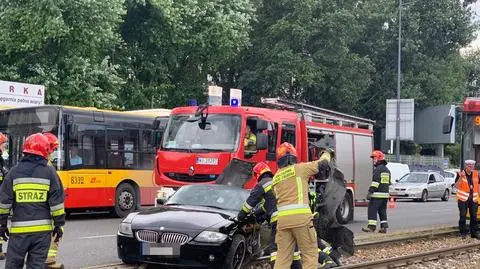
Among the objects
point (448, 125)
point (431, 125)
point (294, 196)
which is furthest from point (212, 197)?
point (431, 125)

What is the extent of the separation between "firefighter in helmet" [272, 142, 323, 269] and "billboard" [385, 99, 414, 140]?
30803 millimetres

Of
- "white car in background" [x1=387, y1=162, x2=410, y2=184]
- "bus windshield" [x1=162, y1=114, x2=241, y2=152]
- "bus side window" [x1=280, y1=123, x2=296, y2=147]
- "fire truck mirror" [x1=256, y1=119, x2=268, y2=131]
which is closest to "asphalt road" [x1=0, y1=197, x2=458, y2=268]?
"bus windshield" [x1=162, y1=114, x2=241, y2=152]

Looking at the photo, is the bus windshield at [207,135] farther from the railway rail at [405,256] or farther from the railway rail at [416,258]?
the railway rail at [416,258]

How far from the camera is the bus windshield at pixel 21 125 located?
17.2m

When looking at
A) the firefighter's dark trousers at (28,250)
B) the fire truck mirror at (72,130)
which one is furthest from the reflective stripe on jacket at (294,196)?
the fire truck mirror at (72,130)

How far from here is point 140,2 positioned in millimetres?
27859

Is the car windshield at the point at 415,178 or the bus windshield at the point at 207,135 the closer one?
the bus windshield at the point at 207,135

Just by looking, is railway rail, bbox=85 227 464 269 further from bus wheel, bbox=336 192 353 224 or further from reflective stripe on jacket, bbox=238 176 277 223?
bus wheel, bbox=336 192 353 224

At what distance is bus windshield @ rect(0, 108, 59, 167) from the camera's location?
1722 centimetres

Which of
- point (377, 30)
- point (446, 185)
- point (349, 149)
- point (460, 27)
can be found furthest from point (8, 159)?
point (460, 27)

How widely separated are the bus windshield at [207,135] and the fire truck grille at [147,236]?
5.00 metres

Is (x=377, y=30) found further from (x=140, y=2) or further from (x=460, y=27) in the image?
(x=140, y=2)

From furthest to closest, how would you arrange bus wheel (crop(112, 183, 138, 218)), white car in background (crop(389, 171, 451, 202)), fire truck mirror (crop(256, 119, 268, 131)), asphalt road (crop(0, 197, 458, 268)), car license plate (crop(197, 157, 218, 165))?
white car in background (crop(389, 171, 451, 202)), bus wheel (crop(112, 183, 138, 218)), fire truck mirror (crop(256, 119, 268, 131)), car license plate (crop(197, 157, 218, 165)), asphalt road (crop(0, 197, 458, 268))

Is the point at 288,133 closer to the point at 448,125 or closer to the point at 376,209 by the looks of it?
the point at 376,209
